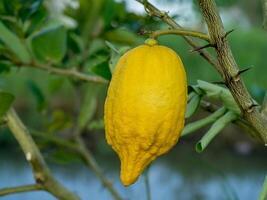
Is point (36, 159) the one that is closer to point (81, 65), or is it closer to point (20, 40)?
point (20, 40)

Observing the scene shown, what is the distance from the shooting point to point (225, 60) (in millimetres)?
439

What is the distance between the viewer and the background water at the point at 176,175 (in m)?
4.12

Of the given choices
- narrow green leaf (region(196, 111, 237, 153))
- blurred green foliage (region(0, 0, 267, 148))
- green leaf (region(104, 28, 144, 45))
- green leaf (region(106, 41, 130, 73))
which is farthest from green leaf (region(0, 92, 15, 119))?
green leaf (region(104, 28, 144, 45))

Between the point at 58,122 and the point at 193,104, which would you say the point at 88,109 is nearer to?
the point at 58,122

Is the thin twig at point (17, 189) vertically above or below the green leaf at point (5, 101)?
below

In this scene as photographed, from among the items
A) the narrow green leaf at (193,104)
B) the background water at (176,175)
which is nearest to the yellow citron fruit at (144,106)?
the narrow green leaf at (193,104)

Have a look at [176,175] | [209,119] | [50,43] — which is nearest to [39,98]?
[50,43]

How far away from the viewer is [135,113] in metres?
0.43

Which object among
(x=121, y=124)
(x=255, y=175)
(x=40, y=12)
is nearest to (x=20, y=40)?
(x=40, y=12)

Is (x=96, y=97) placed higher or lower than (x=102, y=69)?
lower

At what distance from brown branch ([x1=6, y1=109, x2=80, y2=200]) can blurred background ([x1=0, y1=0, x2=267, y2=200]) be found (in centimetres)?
10

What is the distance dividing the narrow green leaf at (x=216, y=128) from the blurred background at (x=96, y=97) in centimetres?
15

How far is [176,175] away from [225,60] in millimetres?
4717

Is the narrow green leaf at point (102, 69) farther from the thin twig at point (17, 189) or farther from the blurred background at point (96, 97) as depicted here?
the thin twig at point (17, 189)
